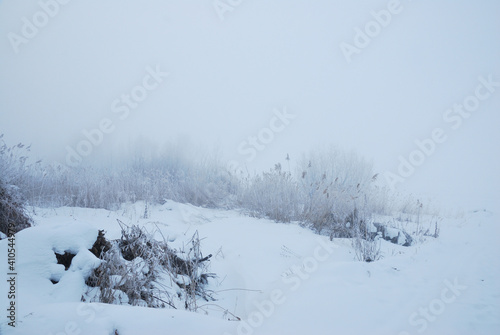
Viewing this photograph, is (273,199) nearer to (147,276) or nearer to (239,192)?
(239,192)

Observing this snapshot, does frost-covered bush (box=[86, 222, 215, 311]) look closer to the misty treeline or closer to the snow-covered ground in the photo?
the snow-covered ground

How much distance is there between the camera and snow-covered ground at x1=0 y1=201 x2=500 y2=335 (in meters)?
1.29

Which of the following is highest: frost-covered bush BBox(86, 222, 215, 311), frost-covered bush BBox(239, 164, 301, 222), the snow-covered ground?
frost-covered bush BBox(239, 164, 301, 222)

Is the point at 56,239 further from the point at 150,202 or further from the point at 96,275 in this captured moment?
the point at 150,202

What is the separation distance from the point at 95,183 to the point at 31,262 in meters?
5.14

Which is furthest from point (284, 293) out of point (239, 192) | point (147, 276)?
point (239, 192)

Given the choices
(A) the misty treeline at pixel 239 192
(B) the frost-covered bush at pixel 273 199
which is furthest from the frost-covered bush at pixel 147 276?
(B) the frost-covered bush at pixel 273 199

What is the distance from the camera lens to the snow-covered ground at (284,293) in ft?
4.25

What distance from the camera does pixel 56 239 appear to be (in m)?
1.98

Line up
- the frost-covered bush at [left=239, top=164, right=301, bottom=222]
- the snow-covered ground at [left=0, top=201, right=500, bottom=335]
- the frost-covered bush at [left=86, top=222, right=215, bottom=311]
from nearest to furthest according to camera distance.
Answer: the snow-covered ground at [left=0, top=201, right=500, bottom=335]
the frost-covered bush at [left=86, top=222, right=215, bottom=311]
the frost-covered bush at [left=239, top=164, right=301, bottom=222]

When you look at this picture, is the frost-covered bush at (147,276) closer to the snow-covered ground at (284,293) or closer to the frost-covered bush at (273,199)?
the snow-covered ground at (284,293)

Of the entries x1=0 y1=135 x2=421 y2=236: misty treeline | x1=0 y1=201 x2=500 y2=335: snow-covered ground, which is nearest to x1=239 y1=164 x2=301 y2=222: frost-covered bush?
x1=0 y1=135 x2=421 y2=236: misty treeline

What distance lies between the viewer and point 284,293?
2262mm

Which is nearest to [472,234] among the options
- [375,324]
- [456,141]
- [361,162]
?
[375,324]
